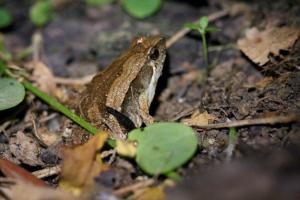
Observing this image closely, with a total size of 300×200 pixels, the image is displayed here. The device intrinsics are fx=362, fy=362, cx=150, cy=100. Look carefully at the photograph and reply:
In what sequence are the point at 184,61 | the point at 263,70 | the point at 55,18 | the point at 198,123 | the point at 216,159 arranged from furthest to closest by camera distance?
the point at 55,18
the point at 184,61
the point at 263,70
the point at 198,123
the point at 216,159

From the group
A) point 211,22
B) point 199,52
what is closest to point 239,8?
point 211,22

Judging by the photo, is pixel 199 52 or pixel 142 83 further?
pixel 199 52

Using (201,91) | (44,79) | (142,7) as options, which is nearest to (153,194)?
(201,91)

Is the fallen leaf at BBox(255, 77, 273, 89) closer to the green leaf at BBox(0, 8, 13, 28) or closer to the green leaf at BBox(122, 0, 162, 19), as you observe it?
the green leaf at BBox(122, 0, 162, 19)

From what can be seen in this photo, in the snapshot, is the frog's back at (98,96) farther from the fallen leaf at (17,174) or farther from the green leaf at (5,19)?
the green leaf at (5,19)

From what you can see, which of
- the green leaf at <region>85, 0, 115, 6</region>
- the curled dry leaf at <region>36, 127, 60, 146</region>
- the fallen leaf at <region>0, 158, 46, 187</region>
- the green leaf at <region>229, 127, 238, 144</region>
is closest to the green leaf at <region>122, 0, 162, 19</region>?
the green leaf at <region>85, 0, 115, 6</region>

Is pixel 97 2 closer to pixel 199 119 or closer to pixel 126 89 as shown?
pixel 126 89

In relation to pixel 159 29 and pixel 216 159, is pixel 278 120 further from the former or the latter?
pixel 159 29
